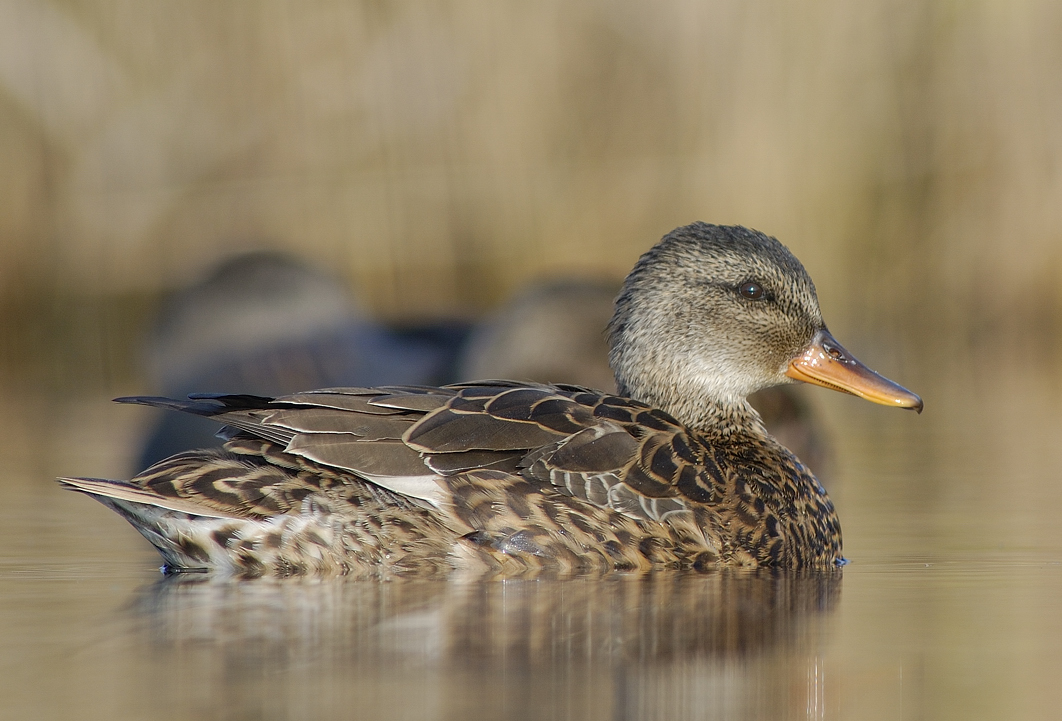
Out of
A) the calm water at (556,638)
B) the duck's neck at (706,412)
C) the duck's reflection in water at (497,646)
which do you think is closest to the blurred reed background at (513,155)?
the duck's neck at (706,412)

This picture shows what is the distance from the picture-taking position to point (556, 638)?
380 cm

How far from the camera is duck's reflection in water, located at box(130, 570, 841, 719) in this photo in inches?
126

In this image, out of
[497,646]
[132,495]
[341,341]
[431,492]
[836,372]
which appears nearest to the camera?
[497,646]

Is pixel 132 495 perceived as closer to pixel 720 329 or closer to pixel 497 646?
pixel 497 646

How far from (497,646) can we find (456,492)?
1.09 metres

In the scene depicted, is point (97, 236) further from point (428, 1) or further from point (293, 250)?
point (428, 1)

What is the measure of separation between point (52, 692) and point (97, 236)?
27.0 ft

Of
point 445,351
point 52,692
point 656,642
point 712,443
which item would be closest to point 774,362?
point 712,443

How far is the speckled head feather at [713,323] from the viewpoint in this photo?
5.66 m

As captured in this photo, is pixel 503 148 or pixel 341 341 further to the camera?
pixel 503 148

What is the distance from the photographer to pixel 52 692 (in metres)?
3.32

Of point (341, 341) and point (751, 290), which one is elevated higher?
point (751, 290)

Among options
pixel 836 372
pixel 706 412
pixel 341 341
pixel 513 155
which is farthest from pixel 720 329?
pixel 513 155

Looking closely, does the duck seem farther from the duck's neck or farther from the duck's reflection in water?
the duck's neck
